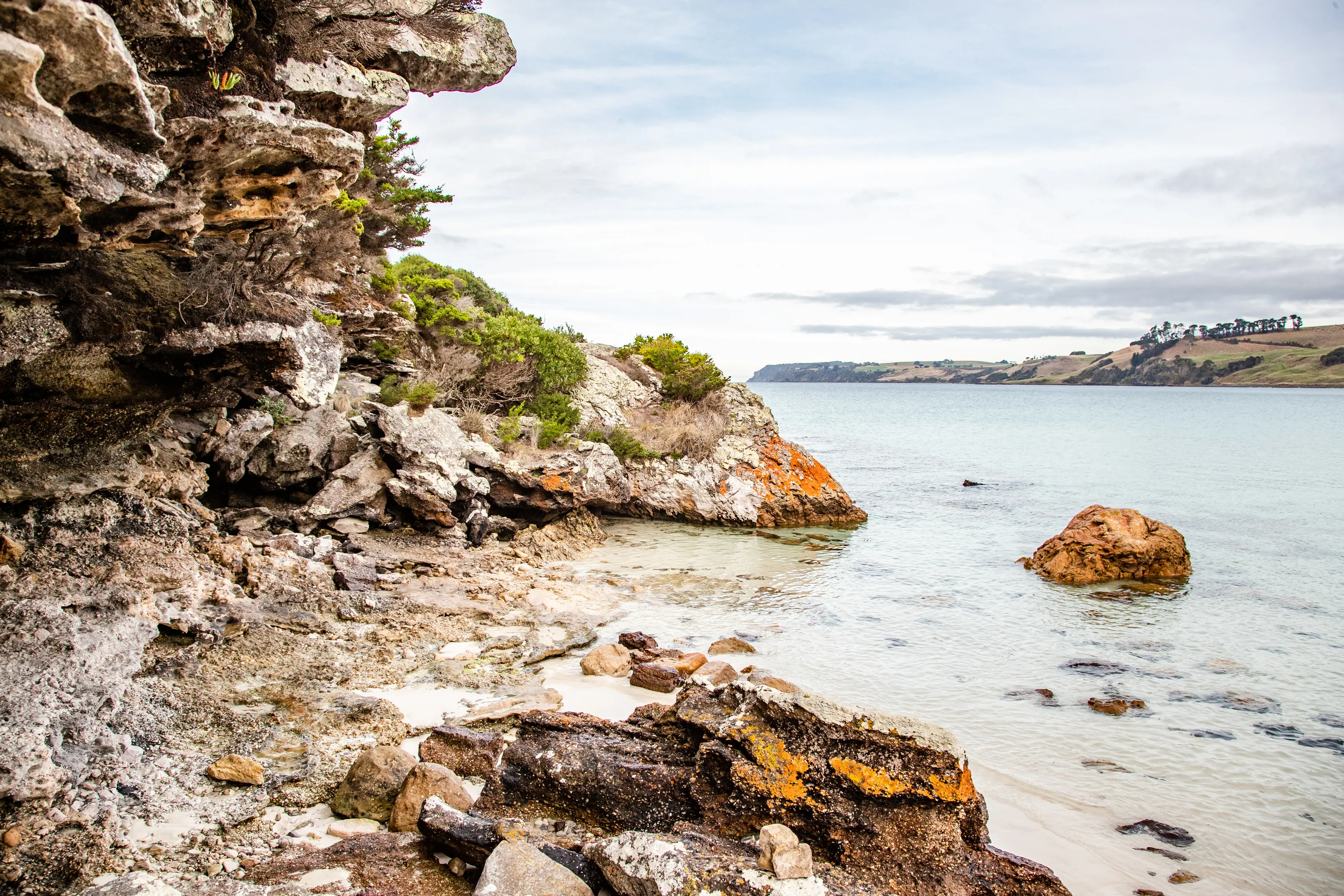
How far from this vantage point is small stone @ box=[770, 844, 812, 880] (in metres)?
4.07

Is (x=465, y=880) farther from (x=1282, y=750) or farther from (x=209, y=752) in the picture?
(x=1282, y=750)

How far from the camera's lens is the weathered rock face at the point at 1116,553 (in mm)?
14773

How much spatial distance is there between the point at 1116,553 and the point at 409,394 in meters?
14.9

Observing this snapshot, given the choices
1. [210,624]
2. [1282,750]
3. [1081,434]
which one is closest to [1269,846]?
[1282,750]

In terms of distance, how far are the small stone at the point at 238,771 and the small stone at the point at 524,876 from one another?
215 cm

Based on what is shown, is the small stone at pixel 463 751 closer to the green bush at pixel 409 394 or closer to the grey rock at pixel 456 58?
the grey rock at pixel 456 58

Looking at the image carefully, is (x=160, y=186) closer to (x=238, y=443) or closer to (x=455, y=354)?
(x=238, y=443)

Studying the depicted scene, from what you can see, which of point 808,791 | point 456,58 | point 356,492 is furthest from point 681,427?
point 808,791

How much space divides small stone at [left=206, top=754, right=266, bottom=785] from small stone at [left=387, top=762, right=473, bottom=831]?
1.13 m

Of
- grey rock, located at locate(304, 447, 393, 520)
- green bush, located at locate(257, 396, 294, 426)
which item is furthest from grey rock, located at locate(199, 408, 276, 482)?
grey rock, located at locate(304, 447, 393, 520)

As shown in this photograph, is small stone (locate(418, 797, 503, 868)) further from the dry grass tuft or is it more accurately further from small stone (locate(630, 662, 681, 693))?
the dry grass tuft

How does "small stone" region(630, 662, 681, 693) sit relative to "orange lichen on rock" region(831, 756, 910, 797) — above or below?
below

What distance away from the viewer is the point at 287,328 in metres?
8.24

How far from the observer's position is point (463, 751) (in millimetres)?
5750
